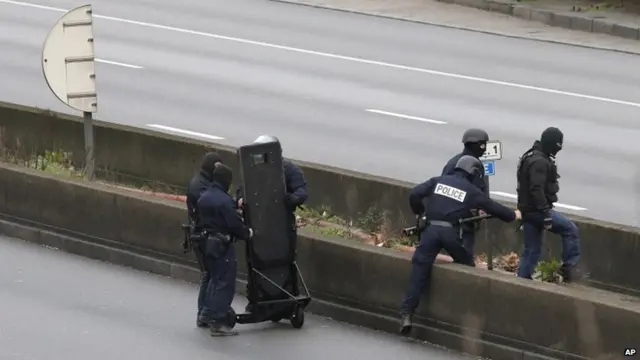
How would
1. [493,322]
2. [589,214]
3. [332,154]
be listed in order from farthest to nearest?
[332,154] < [589,214] < [493,322]

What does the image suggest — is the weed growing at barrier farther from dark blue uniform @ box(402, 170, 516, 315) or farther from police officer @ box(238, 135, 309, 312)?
police officer @ box(238, 135, 309, 312)

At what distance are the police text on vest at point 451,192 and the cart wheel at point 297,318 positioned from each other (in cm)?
156

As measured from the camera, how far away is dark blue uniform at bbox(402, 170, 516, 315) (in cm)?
1266

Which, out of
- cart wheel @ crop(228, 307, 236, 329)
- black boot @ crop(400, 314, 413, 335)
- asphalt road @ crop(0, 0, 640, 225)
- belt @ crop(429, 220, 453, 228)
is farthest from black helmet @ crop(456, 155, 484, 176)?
asphalt road @ crop(0, 0, 640, 225)

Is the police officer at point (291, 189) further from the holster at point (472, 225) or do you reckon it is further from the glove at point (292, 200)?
the holster at point (472, 225)

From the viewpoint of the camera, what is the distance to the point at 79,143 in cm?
1861

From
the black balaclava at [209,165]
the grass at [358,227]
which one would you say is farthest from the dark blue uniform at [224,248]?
the grass at [358,227]

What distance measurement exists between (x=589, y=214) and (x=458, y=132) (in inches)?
183

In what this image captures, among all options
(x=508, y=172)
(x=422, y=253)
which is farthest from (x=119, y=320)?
(x=508, y=172)

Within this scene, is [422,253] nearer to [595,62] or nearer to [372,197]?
A: [372,197]

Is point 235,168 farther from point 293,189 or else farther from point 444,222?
point 444,222

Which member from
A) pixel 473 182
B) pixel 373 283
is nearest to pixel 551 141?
pixel 473 182

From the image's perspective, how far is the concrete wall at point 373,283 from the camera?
11672 mm

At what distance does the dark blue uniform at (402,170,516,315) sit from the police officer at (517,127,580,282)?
2.70ft
